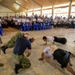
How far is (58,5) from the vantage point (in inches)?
581

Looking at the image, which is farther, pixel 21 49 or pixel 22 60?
pixel 22 60

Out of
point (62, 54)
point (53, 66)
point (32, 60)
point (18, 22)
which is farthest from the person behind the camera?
point (18, 22)

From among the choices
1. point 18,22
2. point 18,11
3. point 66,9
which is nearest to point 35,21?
point 18,22

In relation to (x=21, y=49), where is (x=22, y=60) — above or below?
below

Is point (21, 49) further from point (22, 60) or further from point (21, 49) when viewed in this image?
point (22, 60)

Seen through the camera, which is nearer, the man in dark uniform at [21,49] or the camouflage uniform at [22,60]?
the man in dark uniform at [21,49]

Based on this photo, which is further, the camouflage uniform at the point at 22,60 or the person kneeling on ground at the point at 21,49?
the camouflage uniform at the point at 22,60

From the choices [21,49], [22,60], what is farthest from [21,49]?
[22,60]

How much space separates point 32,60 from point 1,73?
43.5 inches

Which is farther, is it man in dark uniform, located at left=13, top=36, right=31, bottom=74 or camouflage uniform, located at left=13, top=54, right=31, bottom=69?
camouflage uniform, located at left=13, top=54, right=31, bottom=69

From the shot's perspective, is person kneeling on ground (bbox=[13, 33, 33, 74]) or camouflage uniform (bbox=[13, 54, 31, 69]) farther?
camouflage uniform (bbox=[13, 54, 31, 69])

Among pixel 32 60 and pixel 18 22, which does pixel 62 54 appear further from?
pixel 18 22

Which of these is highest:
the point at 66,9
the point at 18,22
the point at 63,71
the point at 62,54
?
the point at 66,9

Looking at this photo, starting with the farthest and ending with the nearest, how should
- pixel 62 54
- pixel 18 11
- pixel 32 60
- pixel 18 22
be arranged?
1. pixel 18 11
2. pixel 18 22
3. pixel 32 60
4. pixel 62 54
